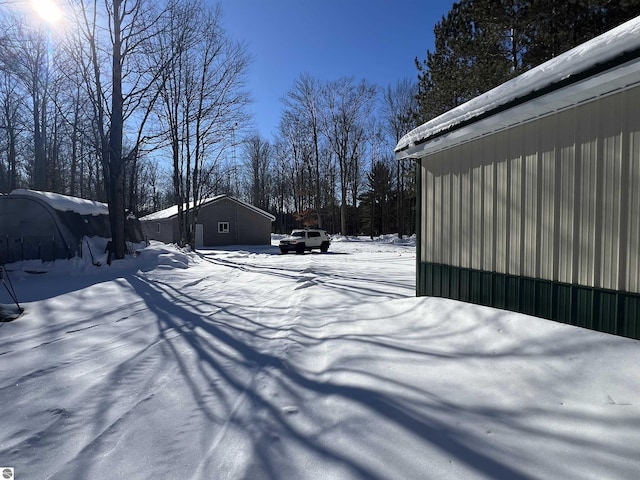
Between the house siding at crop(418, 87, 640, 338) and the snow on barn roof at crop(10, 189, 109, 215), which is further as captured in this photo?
the snow on barn roof at crop(10, 189, 109, 215)

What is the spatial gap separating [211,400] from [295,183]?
4798cm

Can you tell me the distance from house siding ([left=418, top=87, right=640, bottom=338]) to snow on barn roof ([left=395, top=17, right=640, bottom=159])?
0.39 feet

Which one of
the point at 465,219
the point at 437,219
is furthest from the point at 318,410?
the point at 437,219

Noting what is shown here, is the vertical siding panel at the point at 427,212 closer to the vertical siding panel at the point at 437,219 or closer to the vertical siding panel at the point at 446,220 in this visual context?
the vertical siding panel at the point at 437,219

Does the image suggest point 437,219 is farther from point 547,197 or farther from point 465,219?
point 547,197

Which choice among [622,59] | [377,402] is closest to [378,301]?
[377,402]

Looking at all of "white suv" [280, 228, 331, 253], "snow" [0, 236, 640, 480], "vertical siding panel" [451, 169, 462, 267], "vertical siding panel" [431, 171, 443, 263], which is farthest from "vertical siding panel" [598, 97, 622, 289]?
"white suv" [280, 228, 331, 253]

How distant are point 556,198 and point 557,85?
1136mm

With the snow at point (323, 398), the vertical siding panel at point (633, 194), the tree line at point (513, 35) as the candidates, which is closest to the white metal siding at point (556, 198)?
the vertical siding panel at point (633, 194)

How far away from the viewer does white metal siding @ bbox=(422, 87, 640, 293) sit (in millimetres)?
3078

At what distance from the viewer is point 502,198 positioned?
440cm

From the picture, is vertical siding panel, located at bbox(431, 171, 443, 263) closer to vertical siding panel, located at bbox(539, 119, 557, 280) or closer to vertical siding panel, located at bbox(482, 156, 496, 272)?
vertical siding panel, located at bbox(482, 156, 496, 272)

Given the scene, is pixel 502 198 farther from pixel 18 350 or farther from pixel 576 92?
pixel 18 350

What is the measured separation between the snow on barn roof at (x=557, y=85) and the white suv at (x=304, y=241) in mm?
17222
